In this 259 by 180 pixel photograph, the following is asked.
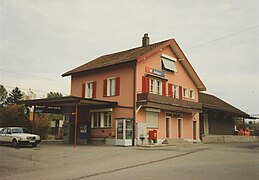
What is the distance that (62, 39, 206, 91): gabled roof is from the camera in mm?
25742

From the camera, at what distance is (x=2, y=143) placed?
22031 millimetres

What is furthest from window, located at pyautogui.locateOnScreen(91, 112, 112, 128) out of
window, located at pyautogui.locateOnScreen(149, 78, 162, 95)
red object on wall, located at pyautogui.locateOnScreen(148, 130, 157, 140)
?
window, located at pyautogui.locateOnScreen(149, 78, 162, 95)

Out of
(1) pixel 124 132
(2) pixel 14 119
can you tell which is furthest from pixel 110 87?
(2) pixel 14 119

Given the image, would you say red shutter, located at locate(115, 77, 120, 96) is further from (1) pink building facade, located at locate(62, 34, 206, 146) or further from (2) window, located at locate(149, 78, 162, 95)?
(2) window, located at locate(149, 78, 162, 95)

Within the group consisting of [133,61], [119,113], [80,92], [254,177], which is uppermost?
[133,61]

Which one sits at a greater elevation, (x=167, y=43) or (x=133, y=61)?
(x=167, y=43)

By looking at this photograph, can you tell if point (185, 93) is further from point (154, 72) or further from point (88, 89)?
point (88, 89)

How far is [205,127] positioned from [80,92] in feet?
50.2

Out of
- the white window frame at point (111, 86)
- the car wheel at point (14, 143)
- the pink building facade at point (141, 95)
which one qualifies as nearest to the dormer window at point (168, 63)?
the pink building facade at point (141, 95)

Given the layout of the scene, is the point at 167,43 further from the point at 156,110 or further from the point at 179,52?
the point at 156,110

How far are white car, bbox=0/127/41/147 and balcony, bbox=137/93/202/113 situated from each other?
8198mm

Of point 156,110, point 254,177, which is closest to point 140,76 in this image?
point 156,110

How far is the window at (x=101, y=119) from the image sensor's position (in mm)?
25784

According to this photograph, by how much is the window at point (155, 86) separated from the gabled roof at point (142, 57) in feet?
8.53
